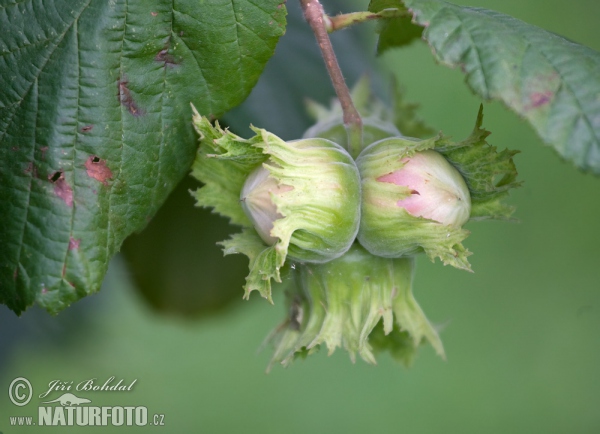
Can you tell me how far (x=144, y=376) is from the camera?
3.49 m

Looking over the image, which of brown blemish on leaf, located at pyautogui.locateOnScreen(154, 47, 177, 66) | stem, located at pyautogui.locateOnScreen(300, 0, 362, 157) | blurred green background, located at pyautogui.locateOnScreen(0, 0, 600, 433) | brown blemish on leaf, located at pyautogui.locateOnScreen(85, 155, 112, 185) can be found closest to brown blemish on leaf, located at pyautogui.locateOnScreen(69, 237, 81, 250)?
brown blemish on leaf, located at pyautogui.locateOnScreen(85, 155, 112, 185)

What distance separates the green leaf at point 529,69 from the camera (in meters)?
1.04

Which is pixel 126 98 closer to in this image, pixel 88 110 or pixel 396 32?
pixel 88 110

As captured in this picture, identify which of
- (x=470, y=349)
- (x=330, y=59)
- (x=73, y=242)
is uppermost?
(x=330, y=59)

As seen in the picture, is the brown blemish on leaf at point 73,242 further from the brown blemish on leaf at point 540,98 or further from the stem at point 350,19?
the brown blemish on leaf at point 540,98

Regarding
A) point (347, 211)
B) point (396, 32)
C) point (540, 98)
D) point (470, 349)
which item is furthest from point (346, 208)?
point (470, 349)

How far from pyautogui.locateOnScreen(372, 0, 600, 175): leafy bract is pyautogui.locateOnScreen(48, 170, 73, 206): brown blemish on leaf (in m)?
0.65

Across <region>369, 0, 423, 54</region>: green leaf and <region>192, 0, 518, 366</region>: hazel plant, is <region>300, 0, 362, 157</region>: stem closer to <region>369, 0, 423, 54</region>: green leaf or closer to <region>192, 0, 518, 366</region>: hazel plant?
<region>192, 0, 518, 366</region>: hazel plant

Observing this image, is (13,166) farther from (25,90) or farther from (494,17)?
(494,17)

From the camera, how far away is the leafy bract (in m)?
1.04

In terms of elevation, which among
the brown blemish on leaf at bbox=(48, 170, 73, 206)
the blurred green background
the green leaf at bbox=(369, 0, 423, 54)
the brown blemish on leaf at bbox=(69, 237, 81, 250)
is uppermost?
the green leaf at bbox=(369, 0, 423, 54)

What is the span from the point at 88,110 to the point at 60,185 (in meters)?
0.14

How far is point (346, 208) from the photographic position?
3.89 ft

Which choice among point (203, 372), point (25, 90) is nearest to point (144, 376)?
point (203, 372)
